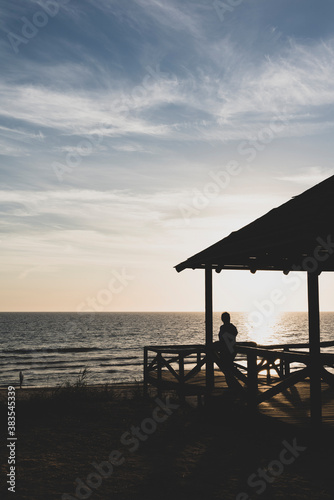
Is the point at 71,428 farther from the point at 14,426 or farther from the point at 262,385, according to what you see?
the point at 262,385

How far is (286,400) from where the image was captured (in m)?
10.3

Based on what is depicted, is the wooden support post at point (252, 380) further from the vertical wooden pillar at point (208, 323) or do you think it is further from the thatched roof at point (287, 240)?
the thatched roof at point (287, 240)

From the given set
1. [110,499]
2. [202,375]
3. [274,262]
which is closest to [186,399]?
[202,375]

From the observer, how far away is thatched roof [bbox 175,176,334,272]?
7.86 metres

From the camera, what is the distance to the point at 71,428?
31.4 ft

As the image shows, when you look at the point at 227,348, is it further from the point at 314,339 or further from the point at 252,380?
the point at 314,339

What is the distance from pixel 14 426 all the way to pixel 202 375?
5.70m

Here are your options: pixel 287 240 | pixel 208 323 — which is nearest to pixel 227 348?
pixel 208 323

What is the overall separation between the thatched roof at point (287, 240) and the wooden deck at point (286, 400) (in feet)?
8.96

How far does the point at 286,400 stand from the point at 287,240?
419 centimetres

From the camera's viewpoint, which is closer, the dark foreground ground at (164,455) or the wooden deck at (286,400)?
the dark foreground ground at (164,455)

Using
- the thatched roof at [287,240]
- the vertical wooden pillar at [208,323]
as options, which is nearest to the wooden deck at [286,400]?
the vertical wooden pillar at [208,323]

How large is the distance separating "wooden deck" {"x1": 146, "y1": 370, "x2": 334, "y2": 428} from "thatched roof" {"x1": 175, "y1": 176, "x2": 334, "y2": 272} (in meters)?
2.73

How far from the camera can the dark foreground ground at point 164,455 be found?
609cm
